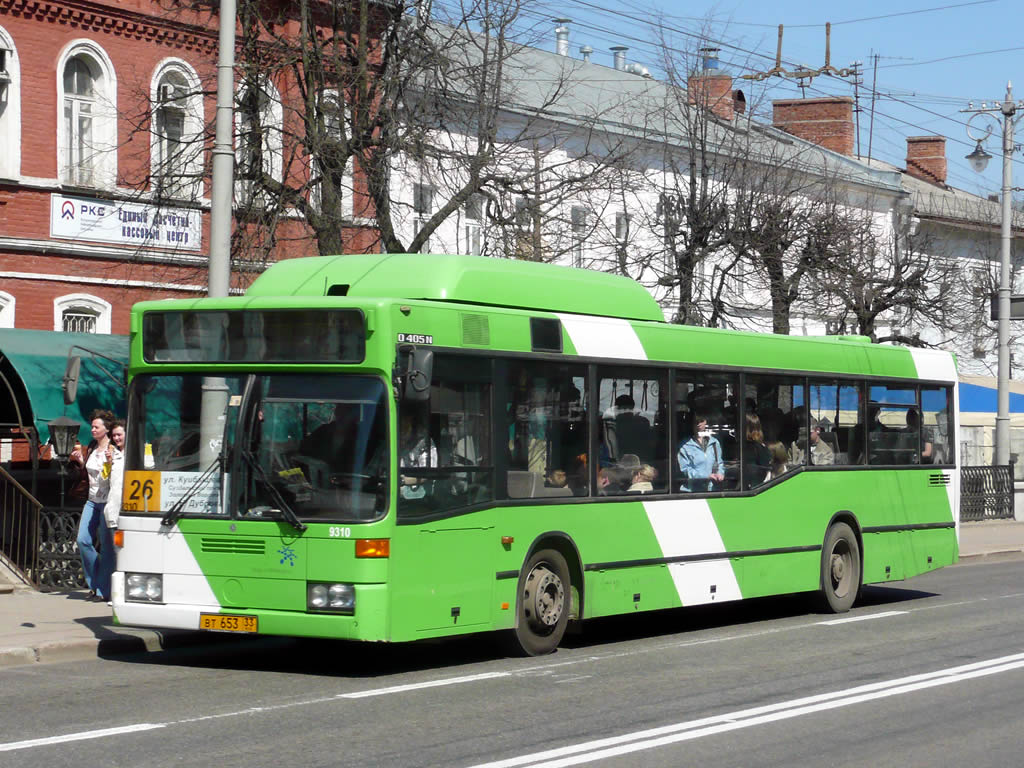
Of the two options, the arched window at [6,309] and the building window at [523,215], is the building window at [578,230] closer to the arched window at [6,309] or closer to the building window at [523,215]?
the building window at [523,215]

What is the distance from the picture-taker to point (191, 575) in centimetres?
1128

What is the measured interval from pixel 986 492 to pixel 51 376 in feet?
70.4

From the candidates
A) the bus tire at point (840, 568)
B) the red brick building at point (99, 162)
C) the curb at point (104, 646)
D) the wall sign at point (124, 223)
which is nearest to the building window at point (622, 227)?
the red brick building at point (99, 162)

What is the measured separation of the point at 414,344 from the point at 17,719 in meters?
3.66

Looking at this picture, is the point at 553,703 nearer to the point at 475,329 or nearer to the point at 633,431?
the point at 475,329

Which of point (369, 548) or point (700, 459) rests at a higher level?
point (700, 459)

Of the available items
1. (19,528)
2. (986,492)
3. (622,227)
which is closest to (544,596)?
(19,528)

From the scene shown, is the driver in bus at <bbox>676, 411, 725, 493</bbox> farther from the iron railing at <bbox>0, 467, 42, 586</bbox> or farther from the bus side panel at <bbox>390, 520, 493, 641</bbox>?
the iron railing at <bbox>0, 467, 42, 586</bbox>

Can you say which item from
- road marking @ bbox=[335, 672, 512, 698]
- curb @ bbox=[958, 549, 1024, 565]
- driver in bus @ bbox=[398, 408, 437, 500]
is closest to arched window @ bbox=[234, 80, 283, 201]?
driver in bus @ bbox=[398, 408, 437, 500]

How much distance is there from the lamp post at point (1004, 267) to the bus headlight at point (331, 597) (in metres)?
23.7

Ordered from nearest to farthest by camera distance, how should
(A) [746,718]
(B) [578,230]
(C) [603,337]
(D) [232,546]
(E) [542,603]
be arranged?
(A) [746,718]
(D) [232,546]
(E) [542,603]
(C) [603,337]
(B) [578,230]

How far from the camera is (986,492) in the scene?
1328 inches

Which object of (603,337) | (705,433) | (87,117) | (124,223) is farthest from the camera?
(124,223)

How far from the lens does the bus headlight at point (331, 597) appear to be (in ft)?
35.2
